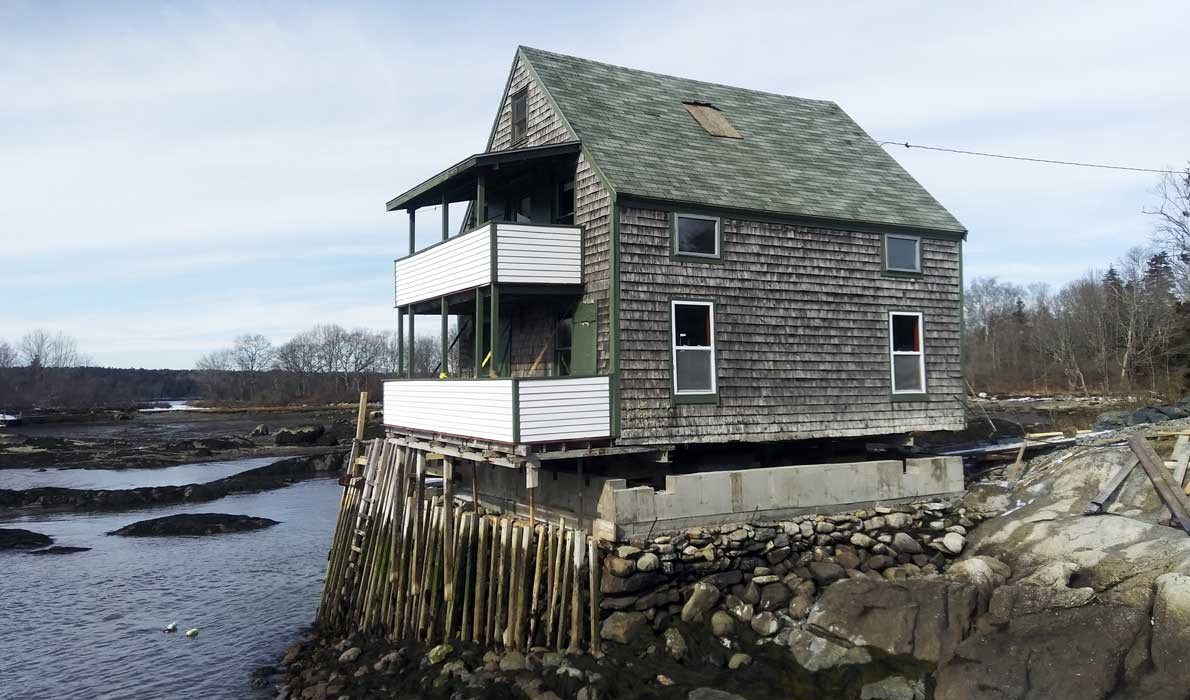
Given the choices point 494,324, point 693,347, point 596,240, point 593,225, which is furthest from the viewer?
point 693,347

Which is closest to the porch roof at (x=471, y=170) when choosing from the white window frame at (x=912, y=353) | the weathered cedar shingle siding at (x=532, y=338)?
the weathered cedar shingle siding at (x=532, y=338)

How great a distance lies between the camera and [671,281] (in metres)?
15.4

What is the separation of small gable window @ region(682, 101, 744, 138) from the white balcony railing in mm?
5059

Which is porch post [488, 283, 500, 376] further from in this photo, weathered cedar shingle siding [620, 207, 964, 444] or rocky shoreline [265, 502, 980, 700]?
rocky shoreline [265, 502, 980, 700]

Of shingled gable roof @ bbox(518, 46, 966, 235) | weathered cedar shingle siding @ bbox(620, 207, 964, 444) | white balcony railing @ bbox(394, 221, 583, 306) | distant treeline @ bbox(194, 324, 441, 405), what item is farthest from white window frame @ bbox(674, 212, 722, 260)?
distant treeline @ bbox(194, 324, 441, 405)

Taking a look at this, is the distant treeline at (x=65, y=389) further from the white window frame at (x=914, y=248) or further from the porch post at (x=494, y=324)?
the white window frame at (x=914, y=248)

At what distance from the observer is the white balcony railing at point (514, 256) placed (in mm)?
14945

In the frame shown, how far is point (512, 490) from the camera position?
61.6 ft

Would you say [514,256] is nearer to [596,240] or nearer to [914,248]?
[596,240]

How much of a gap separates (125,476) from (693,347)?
1561 inches

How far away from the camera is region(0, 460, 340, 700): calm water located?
1650 centimetres

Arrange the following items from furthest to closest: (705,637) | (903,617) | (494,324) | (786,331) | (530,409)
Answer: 1. (786,331)
2. (494,324)
3. (530,409)
4. (705,637)
5. (903,617)

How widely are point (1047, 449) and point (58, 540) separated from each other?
29.7 m

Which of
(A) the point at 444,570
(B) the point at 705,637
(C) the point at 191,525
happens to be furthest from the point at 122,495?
(B) the point at 705,637
